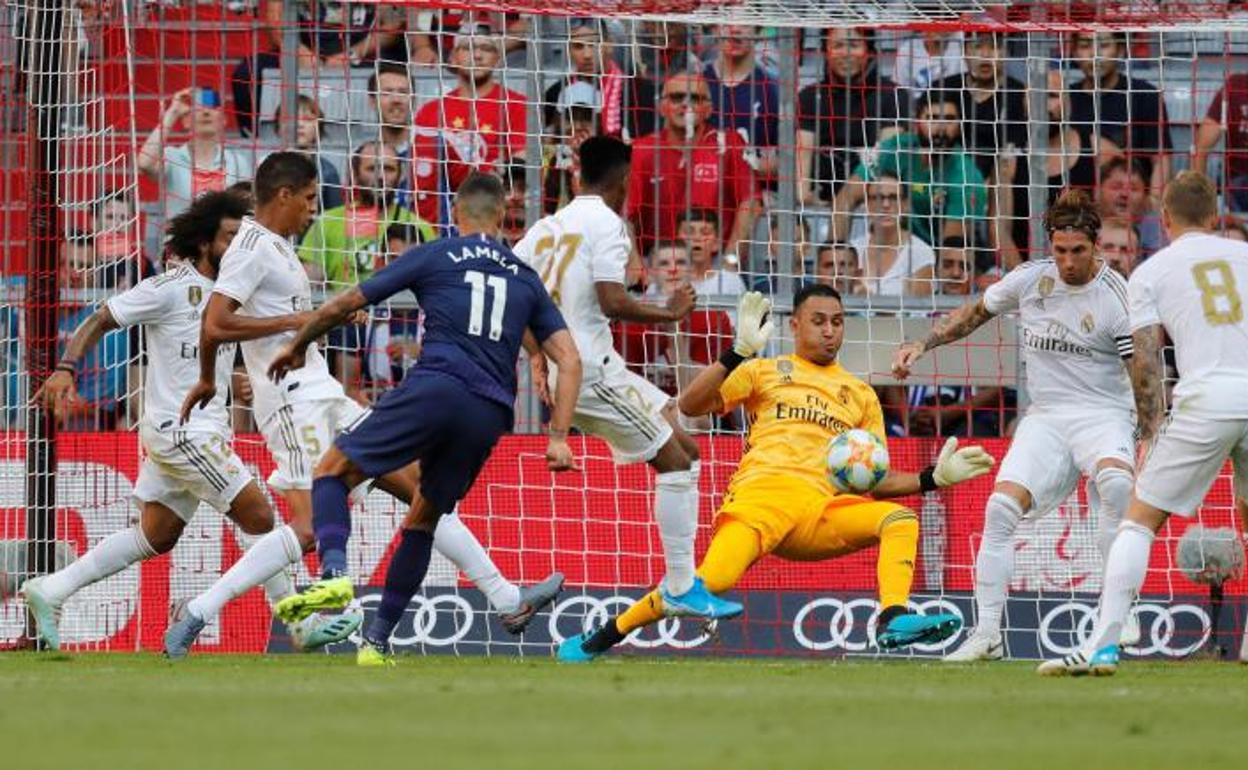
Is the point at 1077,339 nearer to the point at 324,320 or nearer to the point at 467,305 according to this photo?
the point at 467,305

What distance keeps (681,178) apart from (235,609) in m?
4.00

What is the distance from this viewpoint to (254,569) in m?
12.0

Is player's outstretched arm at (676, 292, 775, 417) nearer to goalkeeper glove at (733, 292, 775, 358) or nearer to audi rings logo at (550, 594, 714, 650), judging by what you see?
goalkeeper glove at (733, 292, 775, 358)

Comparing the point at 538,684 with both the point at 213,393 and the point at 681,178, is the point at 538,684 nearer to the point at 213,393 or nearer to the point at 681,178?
the point at 213,393

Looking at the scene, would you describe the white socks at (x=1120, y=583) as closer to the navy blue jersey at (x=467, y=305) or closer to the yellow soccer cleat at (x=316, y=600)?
the navy blue jersey at (x=467, y=305)

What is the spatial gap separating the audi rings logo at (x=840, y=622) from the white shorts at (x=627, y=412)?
2999mm

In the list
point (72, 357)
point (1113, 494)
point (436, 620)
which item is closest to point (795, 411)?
point (1113, 494)

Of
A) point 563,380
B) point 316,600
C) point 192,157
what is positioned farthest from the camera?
point 192,157

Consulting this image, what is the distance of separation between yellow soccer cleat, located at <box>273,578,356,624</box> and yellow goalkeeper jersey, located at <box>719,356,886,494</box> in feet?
9.60

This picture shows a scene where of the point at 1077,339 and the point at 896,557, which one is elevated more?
the point at 1077,339

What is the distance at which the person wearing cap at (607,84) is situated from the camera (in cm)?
1605

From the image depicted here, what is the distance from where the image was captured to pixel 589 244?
39.5 ft

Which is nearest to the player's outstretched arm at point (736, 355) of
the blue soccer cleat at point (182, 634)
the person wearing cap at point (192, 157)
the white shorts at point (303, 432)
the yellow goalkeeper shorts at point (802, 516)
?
the yellow goalkeeper shorts at point (802, 516)

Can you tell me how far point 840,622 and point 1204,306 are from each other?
493 centimetres
